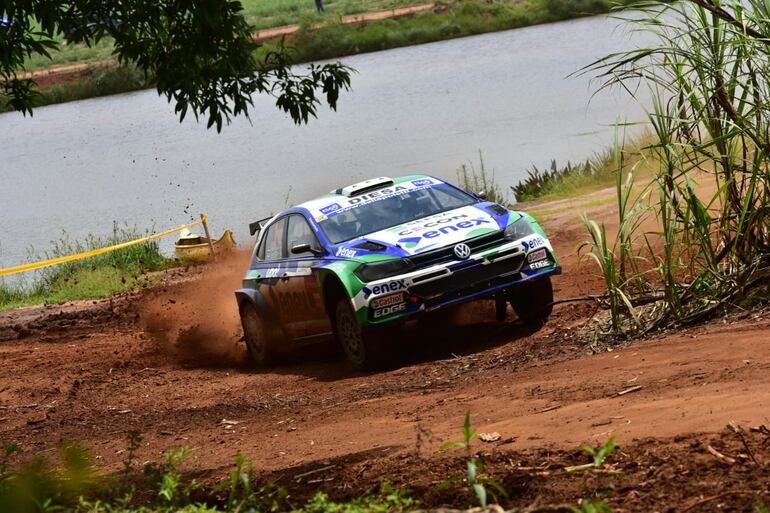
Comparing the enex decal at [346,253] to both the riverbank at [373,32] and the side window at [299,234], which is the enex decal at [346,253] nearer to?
the side window at [299,234]

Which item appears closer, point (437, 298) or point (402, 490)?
point (402, 490)

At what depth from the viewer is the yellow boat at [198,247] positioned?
2212cm

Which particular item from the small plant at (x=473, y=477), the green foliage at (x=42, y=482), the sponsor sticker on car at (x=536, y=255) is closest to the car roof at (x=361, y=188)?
the sponsor sticker on car at (x=536, y=255)

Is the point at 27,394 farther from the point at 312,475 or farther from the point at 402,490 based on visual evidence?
the point at 402,490

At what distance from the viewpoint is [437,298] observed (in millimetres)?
10633

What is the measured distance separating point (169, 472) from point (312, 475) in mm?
785

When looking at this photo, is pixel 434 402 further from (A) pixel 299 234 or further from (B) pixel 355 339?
(A) pixel 299 234

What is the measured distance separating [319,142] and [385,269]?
95.7ft

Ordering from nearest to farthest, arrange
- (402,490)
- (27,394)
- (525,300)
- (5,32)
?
(402,490) < (5,32) < (525,300) < (27,394)

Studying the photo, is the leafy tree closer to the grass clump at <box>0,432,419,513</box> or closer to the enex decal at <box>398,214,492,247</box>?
the enex decal at <box>398,214,492,247</box>

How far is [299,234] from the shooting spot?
12.3 m

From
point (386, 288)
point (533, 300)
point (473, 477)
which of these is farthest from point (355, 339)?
point (473, 477)

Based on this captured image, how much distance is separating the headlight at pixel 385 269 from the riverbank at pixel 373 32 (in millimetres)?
46684

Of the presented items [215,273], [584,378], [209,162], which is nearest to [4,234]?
[209,162]
